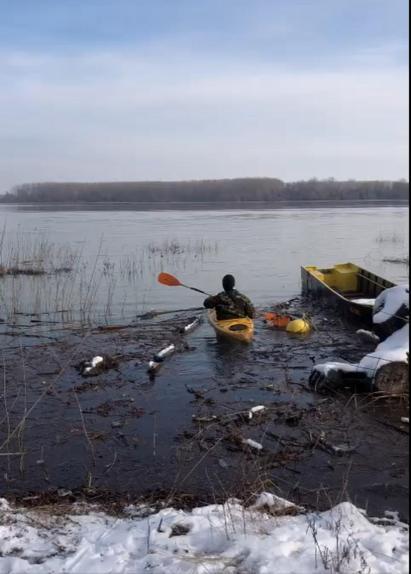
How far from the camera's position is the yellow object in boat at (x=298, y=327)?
11647 mm

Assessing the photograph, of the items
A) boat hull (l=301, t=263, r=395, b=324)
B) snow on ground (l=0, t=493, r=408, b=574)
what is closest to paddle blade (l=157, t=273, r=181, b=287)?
boat hull (l=301, t=263, r=395, b=324)

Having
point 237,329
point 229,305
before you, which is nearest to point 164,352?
point 237,329

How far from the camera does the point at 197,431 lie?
6809 mm

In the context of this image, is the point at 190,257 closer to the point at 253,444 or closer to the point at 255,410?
the point at 255,410

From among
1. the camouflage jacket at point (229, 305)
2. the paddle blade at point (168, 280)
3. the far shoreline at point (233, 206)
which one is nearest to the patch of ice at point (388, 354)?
the camouflage jacket at point (229, 305)

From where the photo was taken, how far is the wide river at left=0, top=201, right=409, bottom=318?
1625cm

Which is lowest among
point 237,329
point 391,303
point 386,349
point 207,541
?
point 207,541

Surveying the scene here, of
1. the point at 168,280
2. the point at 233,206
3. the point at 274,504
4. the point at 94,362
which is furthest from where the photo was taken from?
the point at 233,206

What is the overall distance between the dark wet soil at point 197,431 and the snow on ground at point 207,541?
52 centimetres

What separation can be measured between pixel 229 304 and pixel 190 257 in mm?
13033

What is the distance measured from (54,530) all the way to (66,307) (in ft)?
35.5

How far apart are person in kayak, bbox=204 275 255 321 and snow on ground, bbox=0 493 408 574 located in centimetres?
674

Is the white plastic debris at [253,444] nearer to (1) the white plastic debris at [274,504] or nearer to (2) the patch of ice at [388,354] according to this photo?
(1) the white plastic debris at [274,504]

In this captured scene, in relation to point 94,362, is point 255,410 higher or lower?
lower
